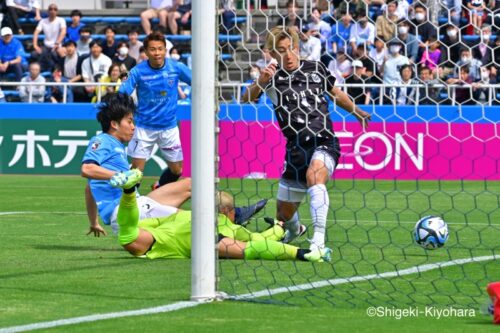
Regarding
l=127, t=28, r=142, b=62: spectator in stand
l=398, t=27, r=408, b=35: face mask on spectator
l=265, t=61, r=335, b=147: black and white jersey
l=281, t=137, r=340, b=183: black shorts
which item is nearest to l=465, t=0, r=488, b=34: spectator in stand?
l=398, t=27, r=408, b=35: face mask on spectator

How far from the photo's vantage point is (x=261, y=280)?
8508 millimetres

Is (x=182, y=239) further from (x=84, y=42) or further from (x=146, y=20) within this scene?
(x=146, y=20)

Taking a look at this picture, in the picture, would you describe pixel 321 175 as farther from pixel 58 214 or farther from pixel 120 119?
pixel 58 214

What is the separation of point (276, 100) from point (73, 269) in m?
2.41

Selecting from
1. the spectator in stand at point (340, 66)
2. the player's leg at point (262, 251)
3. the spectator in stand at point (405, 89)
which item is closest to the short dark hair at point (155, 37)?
the spectator in stand at point (340, 66)

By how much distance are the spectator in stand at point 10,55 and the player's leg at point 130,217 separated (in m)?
16.4

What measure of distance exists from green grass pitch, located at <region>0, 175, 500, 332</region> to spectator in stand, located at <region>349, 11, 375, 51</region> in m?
1.91

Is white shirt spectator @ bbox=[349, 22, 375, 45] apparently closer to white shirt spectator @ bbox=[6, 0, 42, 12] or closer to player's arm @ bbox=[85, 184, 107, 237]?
player's arm @ bbox=[85, 184, 107, 237]

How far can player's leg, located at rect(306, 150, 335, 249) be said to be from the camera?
382 inches

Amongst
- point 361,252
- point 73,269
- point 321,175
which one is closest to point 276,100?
point 321,175

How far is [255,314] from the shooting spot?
7.04 meters

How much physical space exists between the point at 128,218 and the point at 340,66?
195 inches

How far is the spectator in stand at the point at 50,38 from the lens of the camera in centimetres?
2591

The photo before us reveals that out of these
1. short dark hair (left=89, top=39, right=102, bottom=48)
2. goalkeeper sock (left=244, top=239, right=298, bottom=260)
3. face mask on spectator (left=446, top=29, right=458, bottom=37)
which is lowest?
goalkeeper sock (left=244, top=239, right=298, bottom=260)
